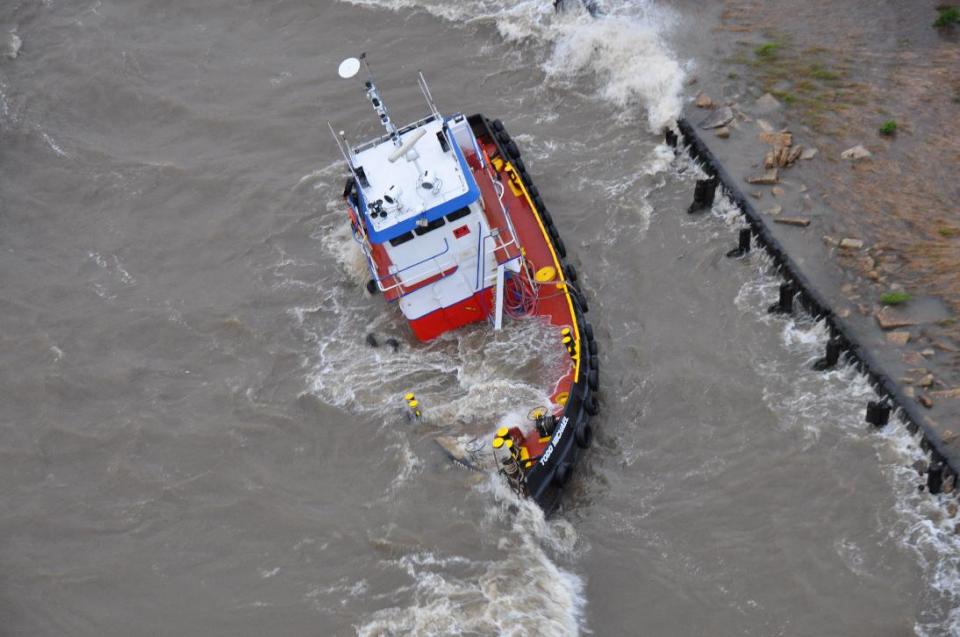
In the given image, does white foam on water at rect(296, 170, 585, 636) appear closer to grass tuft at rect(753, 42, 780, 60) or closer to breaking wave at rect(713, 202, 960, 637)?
breaking wave at rect(713, 202, 960, 637)

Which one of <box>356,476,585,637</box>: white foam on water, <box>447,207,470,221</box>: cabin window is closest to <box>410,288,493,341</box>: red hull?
<box>447,207,470,221</box>: cabin window

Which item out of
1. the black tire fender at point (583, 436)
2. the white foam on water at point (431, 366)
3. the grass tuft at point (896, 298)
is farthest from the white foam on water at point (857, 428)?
the white foam on water at point (431, 366)

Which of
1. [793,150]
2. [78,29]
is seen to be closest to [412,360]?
[793,150]

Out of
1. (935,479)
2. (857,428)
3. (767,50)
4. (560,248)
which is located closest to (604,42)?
(767,50)

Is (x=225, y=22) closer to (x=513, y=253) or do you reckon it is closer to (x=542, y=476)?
(x=513, y=253)

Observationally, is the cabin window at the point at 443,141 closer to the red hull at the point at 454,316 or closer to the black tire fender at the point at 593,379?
the red hull at the point at 454,316
